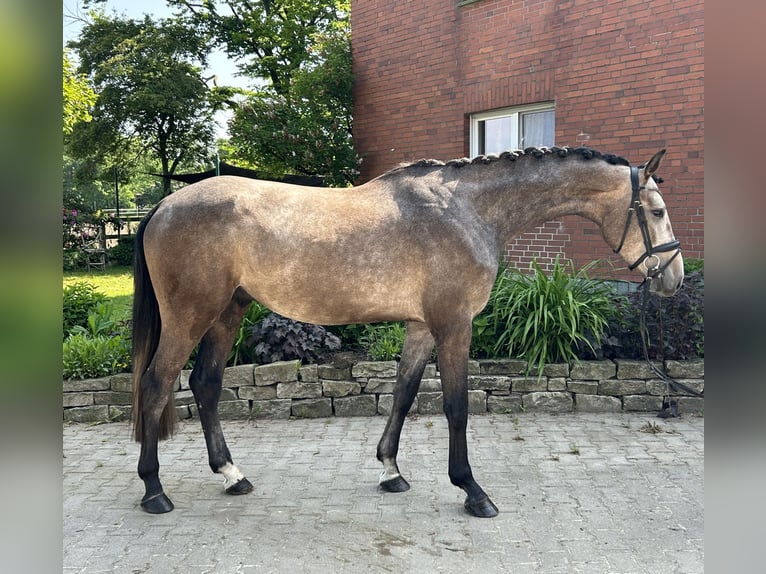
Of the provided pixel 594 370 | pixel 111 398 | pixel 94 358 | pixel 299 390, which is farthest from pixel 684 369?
pixel 94 358

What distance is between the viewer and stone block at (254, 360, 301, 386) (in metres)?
5.32

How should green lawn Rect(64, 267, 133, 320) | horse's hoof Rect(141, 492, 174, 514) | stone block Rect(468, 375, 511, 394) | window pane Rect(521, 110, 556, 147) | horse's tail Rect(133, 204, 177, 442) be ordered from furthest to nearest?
green lawn Rect(64, 267, 133, 320) → window pane Rect(521, 110, 556, 147) → stone block Rect(468, 375, 511, 394) → horse's tail Rect(133, 204, 177, 442) → horse's hoof Rect(141, 492, 174, 514)

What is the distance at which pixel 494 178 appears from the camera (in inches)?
142

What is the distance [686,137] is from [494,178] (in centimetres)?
404

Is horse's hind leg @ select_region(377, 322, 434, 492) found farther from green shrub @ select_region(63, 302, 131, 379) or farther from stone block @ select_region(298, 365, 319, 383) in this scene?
green shrub @ select_region(63, 302, 131, 379)

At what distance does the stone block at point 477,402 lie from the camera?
5426 millimetres

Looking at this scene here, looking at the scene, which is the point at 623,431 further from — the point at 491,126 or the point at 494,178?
the point at 491,126

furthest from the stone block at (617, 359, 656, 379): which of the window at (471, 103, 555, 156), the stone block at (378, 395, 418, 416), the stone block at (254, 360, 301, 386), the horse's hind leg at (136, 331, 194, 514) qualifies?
the horse's hind leg at (136, 331, 194, 514)

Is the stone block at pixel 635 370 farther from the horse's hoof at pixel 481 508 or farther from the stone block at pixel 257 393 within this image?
the stone block at pixel 257 393

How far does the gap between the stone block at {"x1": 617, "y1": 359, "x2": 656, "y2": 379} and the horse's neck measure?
7.42ft

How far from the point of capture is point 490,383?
545 cm

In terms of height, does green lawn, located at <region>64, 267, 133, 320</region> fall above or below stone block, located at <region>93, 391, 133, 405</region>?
above

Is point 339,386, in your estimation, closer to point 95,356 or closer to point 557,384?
point 557,384
